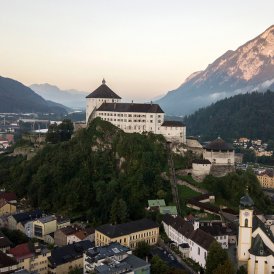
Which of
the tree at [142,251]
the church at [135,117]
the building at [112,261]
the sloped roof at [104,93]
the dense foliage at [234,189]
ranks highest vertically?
the sloped roof at [104,93]

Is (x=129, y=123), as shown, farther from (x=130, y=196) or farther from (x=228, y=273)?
(x=228, y=273)

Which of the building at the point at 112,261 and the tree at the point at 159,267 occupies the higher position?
the building at the point at 112,261

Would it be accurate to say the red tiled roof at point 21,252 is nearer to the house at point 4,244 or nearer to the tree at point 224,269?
the house at point 4,244

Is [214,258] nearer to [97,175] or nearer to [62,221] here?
[62,221]

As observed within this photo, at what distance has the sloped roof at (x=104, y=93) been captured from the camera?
3019 inches

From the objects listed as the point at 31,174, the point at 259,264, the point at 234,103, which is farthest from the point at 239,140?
the point at 259,264

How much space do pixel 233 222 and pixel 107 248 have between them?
17.3 metres

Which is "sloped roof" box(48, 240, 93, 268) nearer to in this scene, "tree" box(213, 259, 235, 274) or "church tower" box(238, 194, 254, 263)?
"tree" box(213, 259, 235, 274)

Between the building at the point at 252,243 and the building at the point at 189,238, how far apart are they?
3251 mm

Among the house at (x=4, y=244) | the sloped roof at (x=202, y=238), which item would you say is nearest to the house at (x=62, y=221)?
the house at (x=4, y=244)

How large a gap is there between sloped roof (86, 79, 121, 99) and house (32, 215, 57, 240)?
2892 centimetres

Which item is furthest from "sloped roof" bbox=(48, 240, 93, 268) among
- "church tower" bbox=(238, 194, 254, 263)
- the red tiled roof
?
"church tower" bbox=(238, 194, 254, 263)

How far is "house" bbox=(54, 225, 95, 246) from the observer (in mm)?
49812

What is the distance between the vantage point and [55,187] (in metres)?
67.2
